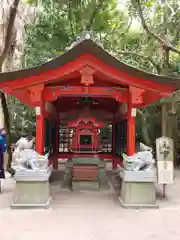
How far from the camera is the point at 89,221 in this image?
213 inches

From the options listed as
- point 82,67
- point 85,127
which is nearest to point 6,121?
point 85,127

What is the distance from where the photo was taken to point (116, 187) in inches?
338

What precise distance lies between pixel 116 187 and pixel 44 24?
780cm

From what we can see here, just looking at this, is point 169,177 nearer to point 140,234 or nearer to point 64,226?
point 140,234

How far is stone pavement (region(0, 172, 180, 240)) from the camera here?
470cm

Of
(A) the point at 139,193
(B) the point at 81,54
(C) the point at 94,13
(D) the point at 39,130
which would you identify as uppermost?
(C) the point at 94,13

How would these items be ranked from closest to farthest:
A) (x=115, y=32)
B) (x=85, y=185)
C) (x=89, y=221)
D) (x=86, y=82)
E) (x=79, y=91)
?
(x=89, y=221)
(x=86, y=82)
(x=79, y=91)
(x=85, y=185)
(x=115, y=32)

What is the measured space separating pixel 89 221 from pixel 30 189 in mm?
1542

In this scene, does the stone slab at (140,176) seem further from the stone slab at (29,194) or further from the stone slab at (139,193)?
the stone slab at (29,194)

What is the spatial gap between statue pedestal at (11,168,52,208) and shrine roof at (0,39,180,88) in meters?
1.99

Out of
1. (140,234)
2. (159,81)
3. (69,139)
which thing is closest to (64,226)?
(140,234)

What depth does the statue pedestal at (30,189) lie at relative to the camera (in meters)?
6.25

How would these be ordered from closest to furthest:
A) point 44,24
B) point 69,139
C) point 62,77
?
point 62,77
point 69,139
point 44,24

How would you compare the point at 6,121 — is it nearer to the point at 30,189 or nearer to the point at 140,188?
the point at 30,189
